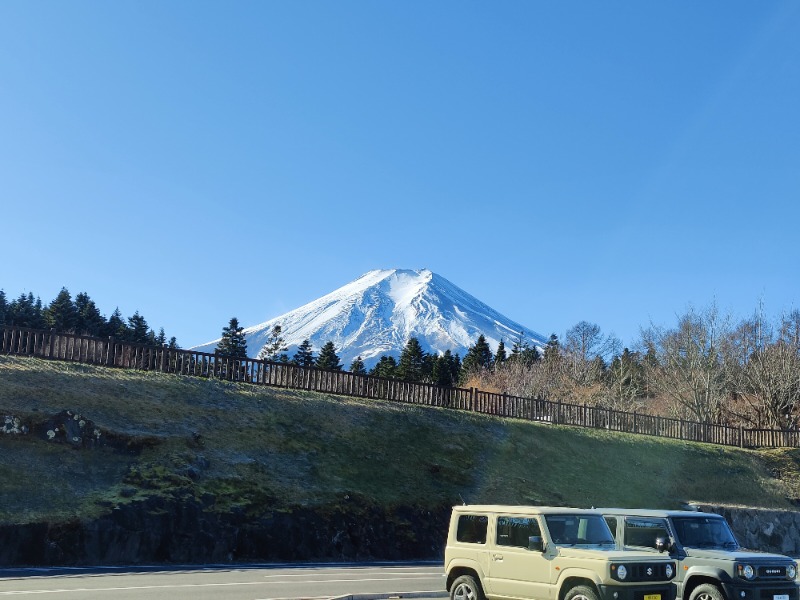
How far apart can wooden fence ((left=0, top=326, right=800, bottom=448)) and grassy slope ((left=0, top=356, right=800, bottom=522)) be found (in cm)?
89

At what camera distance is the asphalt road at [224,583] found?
14.8 meters

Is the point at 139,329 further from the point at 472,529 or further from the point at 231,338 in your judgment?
the point at 472,529

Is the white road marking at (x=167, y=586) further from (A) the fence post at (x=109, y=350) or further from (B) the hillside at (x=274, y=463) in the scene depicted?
(A) the fence post at (x=109, y=350)

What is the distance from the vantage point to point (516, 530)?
1217 cm

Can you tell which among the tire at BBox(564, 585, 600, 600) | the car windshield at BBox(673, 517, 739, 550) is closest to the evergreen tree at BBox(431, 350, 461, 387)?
the car windshield at BBox(673, 517, 739, 550)

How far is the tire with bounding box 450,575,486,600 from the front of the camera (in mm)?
12508

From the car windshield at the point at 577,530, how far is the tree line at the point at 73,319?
6345 centimetres

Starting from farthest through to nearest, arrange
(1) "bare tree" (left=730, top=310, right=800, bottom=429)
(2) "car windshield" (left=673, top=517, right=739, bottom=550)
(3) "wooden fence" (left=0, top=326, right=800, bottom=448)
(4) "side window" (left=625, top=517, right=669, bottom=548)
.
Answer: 1. (1) "bare tree" (left=730, top=310, right=800, bottom=429)
2. (3) "wooden fence" (left=0, top=326, right=800, bottom=448)
3. (2) "car windshield" (left=673, top=517, right=739, bottom=550)
4. (4) "side window" (left=625, top=517, right=669, bottom=548)

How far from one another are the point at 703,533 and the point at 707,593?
4.38 ft

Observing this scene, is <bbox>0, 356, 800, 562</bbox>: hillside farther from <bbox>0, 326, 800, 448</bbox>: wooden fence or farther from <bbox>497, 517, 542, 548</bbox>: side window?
<bbox>497, 517, 542, 548</bbox>: side window

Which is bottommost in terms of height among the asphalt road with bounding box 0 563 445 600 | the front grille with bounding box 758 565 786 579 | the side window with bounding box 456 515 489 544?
the asphalt road with bounding box 0 563 445 600

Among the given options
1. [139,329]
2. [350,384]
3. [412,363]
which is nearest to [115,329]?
[139,329]

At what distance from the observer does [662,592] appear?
11039mm

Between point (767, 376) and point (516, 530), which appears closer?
point (516, 530)
